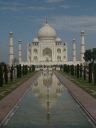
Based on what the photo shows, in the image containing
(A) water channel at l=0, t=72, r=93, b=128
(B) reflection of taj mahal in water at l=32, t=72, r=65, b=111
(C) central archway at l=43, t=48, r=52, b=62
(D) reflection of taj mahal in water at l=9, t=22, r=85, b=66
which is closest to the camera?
(A) water channel at l=0, t=72, r=93, b=128

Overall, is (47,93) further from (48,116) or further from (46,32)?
(46,32)

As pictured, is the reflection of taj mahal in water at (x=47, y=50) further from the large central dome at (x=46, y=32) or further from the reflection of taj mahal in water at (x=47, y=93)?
the reflection of taj mahal in water at (x=47, y=93)

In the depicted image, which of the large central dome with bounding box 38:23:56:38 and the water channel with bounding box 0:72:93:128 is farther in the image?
the large central dome with bounding box 38:23:56:38

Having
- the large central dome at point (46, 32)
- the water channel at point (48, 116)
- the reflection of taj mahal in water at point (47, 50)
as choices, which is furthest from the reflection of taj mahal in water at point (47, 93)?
the large central dome at point (46, 32)

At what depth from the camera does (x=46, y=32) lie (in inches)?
2936

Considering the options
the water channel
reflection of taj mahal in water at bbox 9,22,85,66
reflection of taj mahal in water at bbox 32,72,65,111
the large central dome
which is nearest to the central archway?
reflection of taj mahal in water at bbox 9,22,85,66

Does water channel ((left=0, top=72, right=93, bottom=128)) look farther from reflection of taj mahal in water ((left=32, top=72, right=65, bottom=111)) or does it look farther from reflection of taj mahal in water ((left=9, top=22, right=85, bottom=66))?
reflection of taj mahal in water ((left=9, top=22, right=85, bottom=66))

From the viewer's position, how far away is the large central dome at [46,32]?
7450 cm

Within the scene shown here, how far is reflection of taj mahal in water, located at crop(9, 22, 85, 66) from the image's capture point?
74.4 metres

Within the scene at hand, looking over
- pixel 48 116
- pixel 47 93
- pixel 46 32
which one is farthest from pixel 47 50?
pixel 48 116

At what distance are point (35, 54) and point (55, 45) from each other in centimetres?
427

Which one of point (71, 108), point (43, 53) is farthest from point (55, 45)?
point (71, 108)

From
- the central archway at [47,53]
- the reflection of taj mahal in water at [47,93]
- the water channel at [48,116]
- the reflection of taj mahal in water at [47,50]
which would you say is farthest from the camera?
the central archway at [47,53]

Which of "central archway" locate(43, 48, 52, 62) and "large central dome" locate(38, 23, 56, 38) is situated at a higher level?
"large central dome" locate(38, 23, 56, 38)
